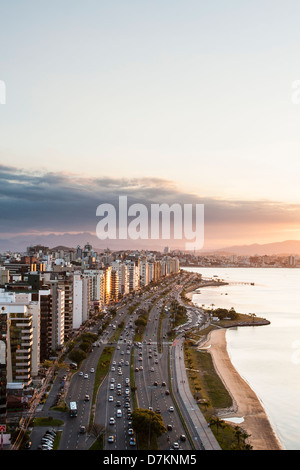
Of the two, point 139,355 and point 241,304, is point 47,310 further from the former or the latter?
point 241,304

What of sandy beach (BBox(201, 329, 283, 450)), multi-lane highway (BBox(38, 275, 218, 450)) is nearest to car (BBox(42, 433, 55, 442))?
multi-lane highway (BBox(38, 275, 218, 450))

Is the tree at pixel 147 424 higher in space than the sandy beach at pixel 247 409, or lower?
higher

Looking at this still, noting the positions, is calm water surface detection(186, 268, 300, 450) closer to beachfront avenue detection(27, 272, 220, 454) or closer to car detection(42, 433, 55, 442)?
beachfront avenue detection(27, 272, 220, 454)

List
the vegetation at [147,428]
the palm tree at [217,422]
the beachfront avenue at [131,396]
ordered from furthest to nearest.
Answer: the palm tree at [217,422]
the beachfront avenue at [131,396]
the vegetation at [147,428]

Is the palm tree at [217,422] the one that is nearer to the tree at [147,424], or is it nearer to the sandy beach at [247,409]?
the sandy beach at [247,409]

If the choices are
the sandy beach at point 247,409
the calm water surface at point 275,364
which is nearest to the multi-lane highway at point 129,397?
the sandy beach at point 247,409
